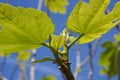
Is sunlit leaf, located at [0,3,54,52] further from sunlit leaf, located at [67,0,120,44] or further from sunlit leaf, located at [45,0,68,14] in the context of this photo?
sunlit leaf, located at [45,0,68,14]

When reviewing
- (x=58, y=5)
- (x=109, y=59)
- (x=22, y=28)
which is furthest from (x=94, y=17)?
(x=109, y=59)

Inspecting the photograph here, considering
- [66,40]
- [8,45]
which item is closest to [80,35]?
[66,40]

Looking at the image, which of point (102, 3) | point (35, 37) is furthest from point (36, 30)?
point (102, 3)

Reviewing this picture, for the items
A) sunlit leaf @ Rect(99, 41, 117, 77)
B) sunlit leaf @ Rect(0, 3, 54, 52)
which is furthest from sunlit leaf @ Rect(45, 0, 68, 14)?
sunlit leaf @ Rect(0, 3, 54, 52)

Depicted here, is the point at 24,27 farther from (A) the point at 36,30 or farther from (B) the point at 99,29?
(B) the point at 99,29

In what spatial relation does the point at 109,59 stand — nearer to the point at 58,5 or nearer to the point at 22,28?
the point at 58,5
